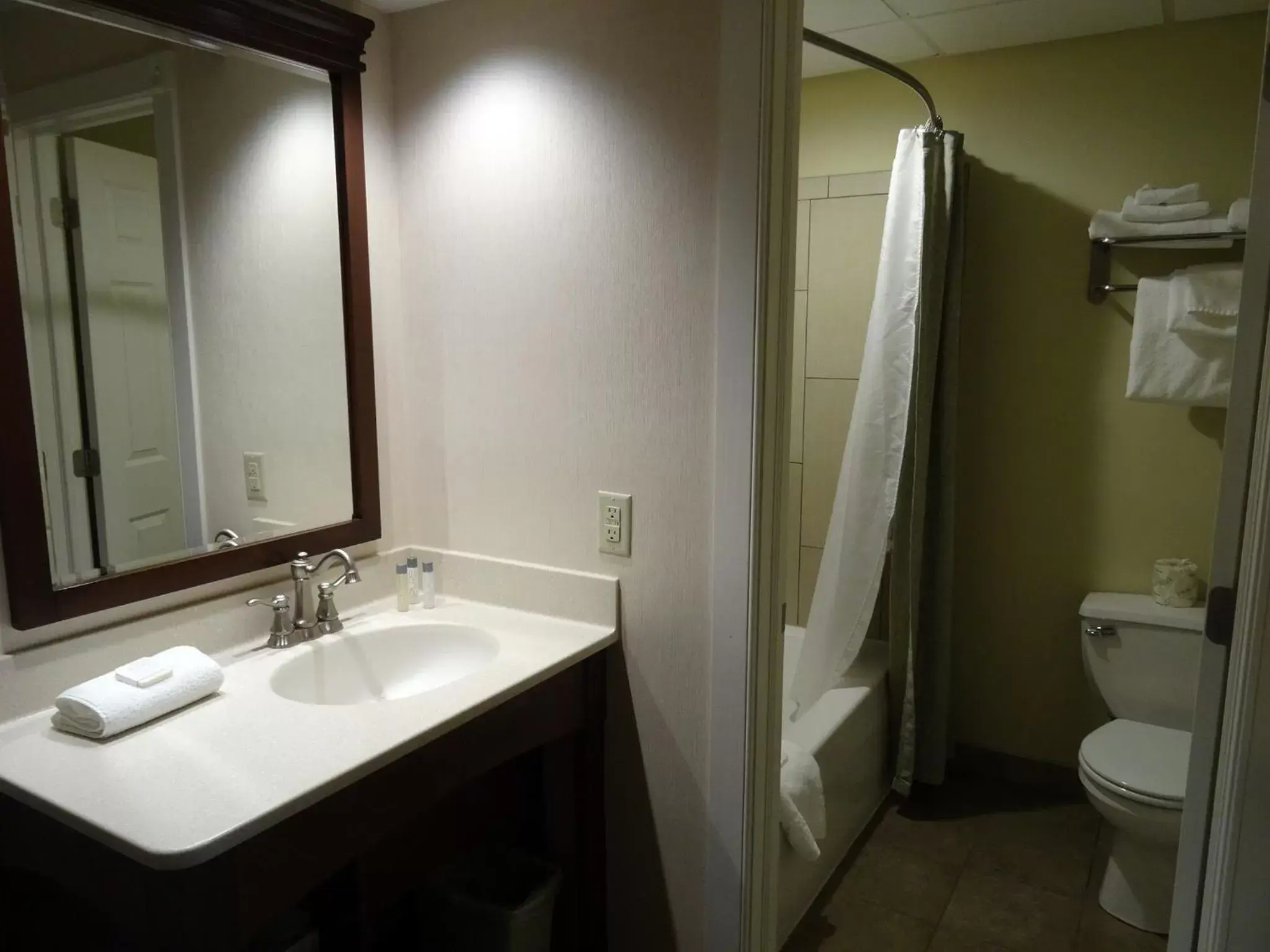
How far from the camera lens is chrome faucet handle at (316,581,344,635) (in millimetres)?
1770

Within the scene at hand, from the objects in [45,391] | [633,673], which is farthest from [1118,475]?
[45,391]

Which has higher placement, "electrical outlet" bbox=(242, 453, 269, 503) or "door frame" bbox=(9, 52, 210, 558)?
"door frame" bbox=(9, 52, 210, 558)

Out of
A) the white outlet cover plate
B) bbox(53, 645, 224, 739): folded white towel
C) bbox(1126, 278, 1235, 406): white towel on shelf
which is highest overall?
bbox(1126, 278, 1235, 406): white towel on shelf

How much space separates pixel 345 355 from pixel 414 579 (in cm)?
51

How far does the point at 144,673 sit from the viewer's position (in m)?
1.38

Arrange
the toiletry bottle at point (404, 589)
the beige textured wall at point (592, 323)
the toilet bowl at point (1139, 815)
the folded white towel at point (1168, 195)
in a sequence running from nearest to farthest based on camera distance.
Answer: the beige textured wall at point (592, 323) < the toiletry bottle at point (404, 589) < the toilet bowl at point (1139, 815) < the folded white towel at point (1168, 195)

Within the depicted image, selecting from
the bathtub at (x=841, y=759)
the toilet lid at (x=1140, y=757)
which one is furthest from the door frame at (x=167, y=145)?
the toilet lid at (x=1140, y=757)

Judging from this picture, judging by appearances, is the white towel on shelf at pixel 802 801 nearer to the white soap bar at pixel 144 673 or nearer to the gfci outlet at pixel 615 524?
the gfci outlet at pixel 615 524

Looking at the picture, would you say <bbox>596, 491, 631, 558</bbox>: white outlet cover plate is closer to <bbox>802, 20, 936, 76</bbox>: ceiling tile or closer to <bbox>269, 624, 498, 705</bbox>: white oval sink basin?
<bbox>269, 624, 498, 705</bbox>: white oval sink basin

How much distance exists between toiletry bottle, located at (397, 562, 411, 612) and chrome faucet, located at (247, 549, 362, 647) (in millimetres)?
146

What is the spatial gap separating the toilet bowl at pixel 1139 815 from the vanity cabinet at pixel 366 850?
1329mm

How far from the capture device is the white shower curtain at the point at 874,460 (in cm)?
258

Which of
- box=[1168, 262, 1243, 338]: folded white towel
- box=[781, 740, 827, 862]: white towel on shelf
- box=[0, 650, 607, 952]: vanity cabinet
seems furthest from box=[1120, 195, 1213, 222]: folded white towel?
box=[0, 650, 607, 952]: vanity cabinet

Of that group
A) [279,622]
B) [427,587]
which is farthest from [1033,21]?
[279,622]
